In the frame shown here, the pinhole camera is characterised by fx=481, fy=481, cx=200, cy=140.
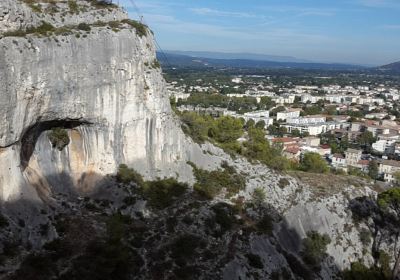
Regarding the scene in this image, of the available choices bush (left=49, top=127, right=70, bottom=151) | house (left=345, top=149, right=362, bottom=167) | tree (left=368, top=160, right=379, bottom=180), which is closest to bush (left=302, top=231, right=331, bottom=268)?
bush (left=49, top=127, right=70, bottom=151)

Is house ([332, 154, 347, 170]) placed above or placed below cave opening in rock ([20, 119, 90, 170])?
below

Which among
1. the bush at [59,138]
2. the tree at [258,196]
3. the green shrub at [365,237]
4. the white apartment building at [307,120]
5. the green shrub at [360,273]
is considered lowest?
the white apartment building at [307,120]

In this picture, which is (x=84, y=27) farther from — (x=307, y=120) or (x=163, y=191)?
(x=307, y=120)

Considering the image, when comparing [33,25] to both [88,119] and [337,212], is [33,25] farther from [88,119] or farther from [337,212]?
[337,212]

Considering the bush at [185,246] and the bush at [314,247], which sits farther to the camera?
the bush at [314,247]

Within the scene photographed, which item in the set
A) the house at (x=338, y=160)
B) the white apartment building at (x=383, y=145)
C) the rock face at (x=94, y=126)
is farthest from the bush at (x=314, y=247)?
the white apartment building at (x=383, y=145)

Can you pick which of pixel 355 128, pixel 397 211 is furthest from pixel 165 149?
pixel 355 128

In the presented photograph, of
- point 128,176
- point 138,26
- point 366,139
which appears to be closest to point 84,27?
point 138,26

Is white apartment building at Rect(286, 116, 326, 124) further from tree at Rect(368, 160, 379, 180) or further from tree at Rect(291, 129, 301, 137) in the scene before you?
tree at Rect(368, 160, 379, 180)

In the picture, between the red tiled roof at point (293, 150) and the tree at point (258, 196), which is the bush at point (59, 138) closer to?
the tree at point (258, 196)
